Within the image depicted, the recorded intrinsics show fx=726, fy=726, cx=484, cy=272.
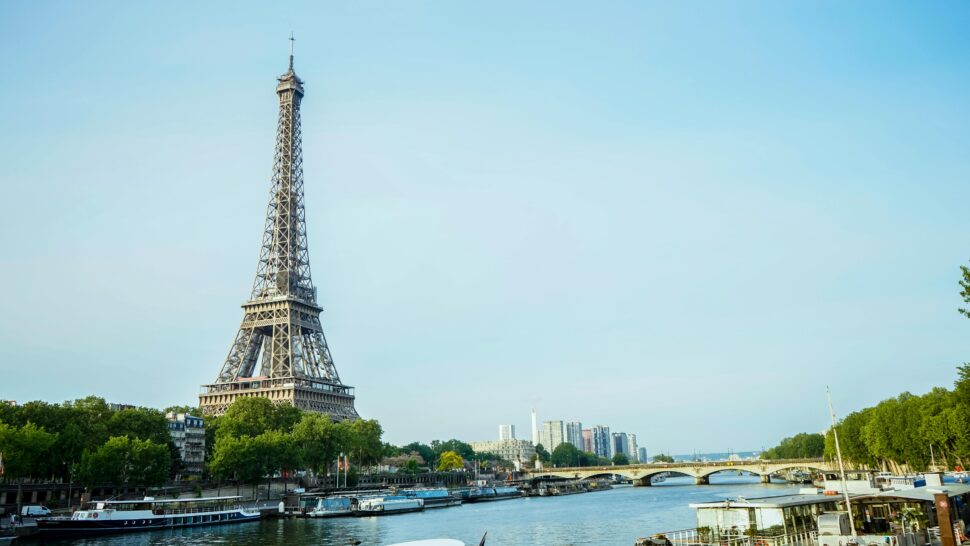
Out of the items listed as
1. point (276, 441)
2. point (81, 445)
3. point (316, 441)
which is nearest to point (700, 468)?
point (316, 441)

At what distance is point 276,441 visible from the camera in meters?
101

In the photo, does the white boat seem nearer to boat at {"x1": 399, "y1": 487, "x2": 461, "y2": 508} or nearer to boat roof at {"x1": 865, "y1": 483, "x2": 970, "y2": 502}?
boat at {"x1": 399, "y1": 487, "x2": 461, "y2": 508}

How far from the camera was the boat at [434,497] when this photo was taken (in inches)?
4387

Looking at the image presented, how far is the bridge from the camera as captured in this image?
464 feet

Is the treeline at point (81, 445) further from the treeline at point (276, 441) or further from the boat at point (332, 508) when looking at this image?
the boat at point (332, 508)

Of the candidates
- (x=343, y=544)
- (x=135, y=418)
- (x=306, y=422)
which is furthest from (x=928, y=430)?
(x=135, y=418)

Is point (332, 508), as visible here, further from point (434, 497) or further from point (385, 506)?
point (434, 497)

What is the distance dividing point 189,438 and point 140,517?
51.4 m

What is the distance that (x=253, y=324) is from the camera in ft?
462

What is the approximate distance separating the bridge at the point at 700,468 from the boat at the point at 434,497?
189 feet

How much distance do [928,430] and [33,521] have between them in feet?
296

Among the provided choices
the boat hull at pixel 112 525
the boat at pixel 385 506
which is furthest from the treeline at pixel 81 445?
the boat at pixel 385 506

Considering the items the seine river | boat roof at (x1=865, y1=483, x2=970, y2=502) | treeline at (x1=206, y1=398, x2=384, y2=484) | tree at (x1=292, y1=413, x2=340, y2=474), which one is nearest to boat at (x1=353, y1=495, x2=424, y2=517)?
the seine river

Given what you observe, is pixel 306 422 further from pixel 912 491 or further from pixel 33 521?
pixel 912 491
